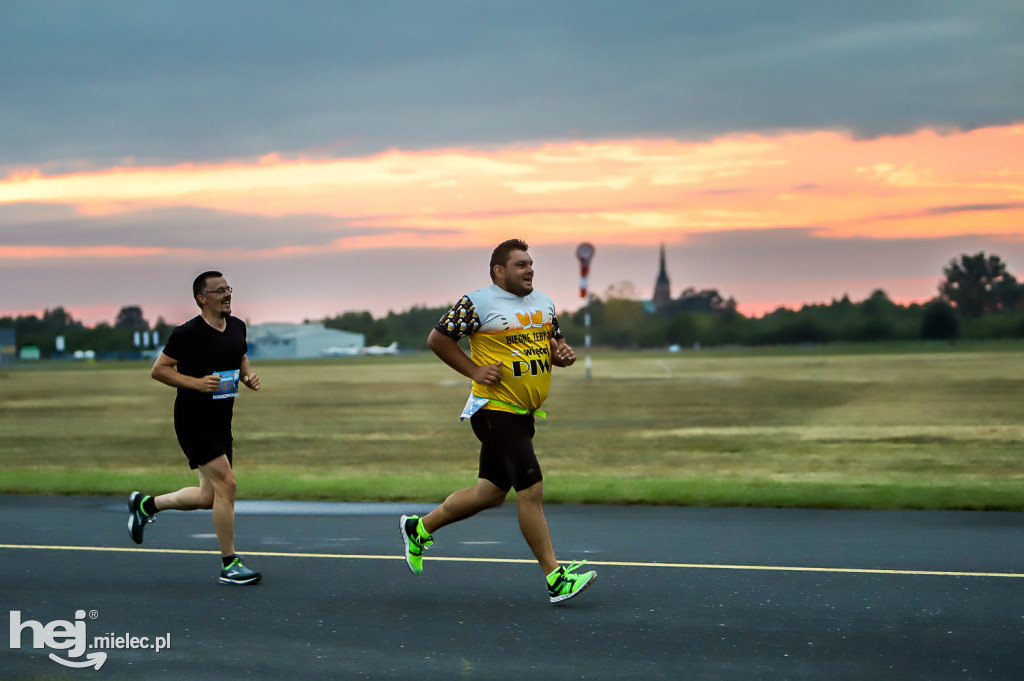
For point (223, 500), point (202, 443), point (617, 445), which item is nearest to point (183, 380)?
point (202, 443)

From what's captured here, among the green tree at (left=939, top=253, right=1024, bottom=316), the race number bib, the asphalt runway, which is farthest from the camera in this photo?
the green tree at (left=939, top=253, right=1024, bottom=316)

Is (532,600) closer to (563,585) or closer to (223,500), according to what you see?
(563,585)

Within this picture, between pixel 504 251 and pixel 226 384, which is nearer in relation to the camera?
pixel 504 251

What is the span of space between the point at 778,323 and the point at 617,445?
119 meters

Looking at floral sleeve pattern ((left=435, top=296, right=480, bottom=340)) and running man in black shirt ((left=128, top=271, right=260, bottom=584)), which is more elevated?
floral sleeve pattern ((left=435, top=296, right=480, bottom=340))

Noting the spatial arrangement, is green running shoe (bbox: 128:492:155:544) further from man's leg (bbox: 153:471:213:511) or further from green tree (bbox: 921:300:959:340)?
green tree (bbox: 921:300:959:340)

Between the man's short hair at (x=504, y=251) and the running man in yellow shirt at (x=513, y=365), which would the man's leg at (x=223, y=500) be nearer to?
the running man in yellow shirt at (x=513, y=365)

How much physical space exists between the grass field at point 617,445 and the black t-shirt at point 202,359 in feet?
13.9

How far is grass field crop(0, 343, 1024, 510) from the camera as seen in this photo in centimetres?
1212

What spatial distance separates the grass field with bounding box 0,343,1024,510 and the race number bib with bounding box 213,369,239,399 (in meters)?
4.27

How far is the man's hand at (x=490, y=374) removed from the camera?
6.42m

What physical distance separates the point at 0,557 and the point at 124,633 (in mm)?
2613

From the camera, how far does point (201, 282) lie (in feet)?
24.1

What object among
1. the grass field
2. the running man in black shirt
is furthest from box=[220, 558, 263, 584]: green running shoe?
the grass field
